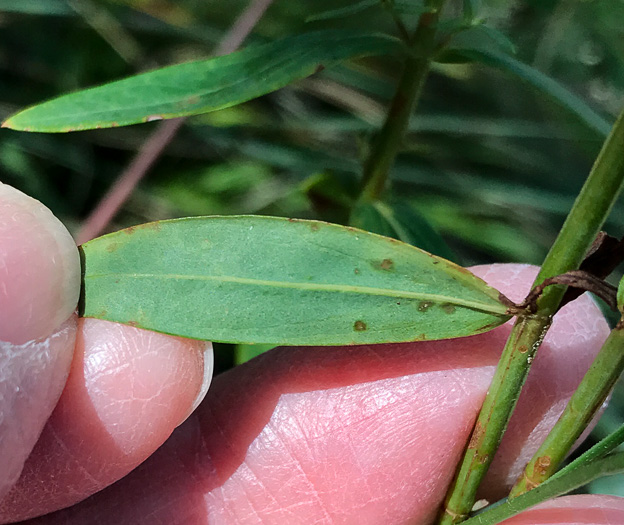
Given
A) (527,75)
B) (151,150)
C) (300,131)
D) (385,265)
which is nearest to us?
(385,265)

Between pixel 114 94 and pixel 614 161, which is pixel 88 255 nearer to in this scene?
pixel 114 94

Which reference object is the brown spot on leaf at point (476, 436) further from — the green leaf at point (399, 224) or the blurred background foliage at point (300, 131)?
the blurred background foliage at point (300, 131)

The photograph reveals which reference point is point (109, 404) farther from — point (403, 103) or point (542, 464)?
point (403, 103)

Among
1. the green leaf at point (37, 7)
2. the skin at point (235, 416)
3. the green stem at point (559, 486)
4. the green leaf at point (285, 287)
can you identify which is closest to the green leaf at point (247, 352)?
the skin at point (235, 416)

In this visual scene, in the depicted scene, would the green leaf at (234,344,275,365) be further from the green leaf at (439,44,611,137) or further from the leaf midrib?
the green leaf at (439,44,611,137)

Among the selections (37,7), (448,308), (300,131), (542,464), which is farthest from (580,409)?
(37,7)
